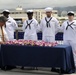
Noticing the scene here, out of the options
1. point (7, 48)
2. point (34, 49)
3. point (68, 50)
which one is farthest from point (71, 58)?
point (7, 48)

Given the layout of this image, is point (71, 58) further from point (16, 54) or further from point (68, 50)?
point (16, 54)

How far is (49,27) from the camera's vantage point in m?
9.38

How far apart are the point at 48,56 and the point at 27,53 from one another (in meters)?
0.62

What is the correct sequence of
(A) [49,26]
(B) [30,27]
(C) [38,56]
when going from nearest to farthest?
(C) [38,56] → (A) [49,26] → (B) [30,27]

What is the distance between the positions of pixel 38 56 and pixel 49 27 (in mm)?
1501

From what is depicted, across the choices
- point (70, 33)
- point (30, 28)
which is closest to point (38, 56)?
point (70, 33)

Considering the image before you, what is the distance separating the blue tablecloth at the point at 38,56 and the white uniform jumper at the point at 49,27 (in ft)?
4.52

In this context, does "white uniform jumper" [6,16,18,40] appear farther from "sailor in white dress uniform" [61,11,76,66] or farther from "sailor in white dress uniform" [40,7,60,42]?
"sailor in white dress uniform" [61,11,76,66]

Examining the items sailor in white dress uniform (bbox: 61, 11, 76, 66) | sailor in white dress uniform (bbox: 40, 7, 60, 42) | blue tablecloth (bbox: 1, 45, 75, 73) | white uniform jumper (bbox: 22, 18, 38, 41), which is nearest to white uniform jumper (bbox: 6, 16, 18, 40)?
white uniform jumper (bbox: 22, 18, 38, 41)

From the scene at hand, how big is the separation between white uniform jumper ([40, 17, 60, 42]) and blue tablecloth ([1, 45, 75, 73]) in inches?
54.2

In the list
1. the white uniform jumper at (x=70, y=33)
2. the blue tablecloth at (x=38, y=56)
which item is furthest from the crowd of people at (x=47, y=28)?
the blue tablecloth at (x=38, y=56)

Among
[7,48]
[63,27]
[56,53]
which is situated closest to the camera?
[56,53]

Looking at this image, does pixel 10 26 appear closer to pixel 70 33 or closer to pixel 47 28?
pixel 47 28

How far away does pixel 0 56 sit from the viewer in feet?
28.5
